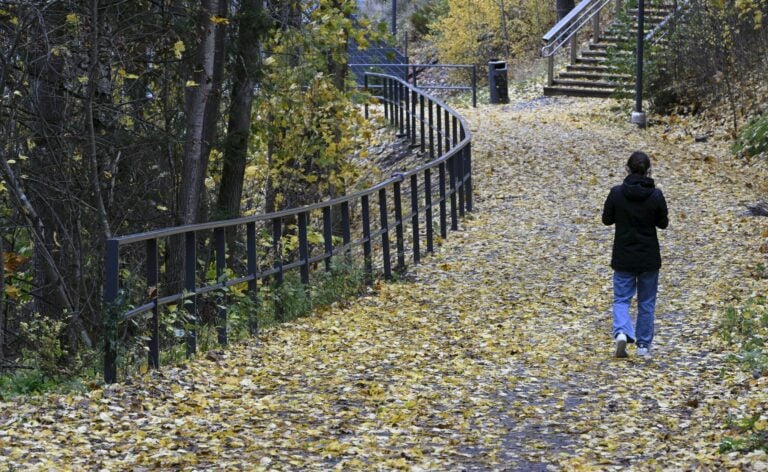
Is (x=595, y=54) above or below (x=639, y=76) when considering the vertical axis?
above

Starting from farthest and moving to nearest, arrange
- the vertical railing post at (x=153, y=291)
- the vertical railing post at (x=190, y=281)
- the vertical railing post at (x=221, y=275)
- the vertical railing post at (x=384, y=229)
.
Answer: the vertical railing post at (x=384, y=229)
the vertical railing post at (x=221, y=275)
the vertical railing post at (x=190, y=281)
the vertical railing post at (x=153, y=291)

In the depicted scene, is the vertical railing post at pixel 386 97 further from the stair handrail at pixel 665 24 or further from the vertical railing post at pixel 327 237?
the vertical railing post at pixel 327 237

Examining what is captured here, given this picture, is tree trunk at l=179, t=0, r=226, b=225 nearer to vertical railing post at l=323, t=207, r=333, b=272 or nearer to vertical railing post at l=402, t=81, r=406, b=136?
vertical railing post at l=323, t=207, r=333, b=272

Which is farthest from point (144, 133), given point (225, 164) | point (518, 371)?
point (518, 371)

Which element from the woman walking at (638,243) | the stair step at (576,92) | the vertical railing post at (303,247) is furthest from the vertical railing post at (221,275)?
the stair step at (576,92)

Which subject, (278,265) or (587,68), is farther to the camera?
(587,68)

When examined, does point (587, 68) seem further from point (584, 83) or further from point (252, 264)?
point (252, 264)

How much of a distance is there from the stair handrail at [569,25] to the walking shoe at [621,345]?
23012mm

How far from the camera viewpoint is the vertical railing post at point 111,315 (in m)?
7.31

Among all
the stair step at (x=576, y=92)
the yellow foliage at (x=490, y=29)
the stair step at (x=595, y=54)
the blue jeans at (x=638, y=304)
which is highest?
the yellow foliage at (x=490, y=29)

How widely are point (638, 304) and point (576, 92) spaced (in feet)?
72.6

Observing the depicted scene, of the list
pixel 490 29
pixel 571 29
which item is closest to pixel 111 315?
pixel 571 29

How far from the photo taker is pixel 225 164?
560 inches

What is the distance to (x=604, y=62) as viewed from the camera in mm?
30312
